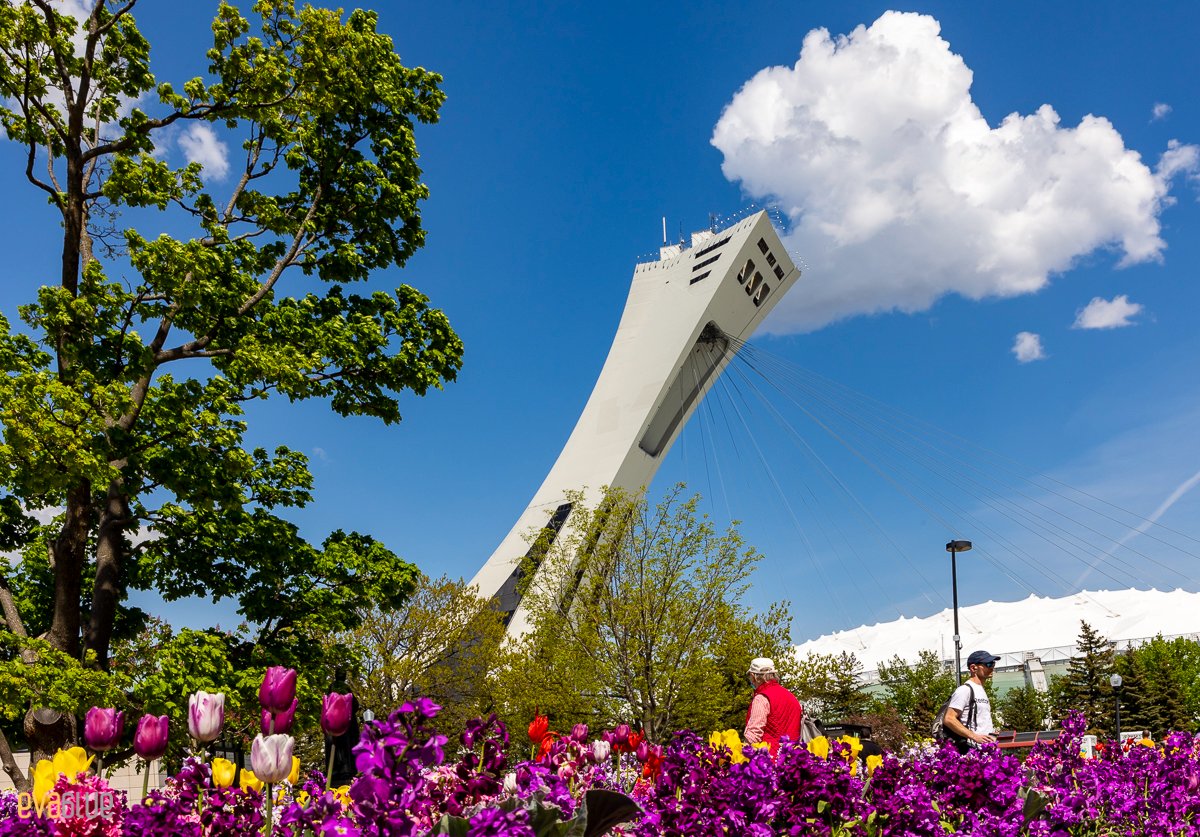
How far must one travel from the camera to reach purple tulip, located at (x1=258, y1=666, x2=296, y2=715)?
7.38 ft

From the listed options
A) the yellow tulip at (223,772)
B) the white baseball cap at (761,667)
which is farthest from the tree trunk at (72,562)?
the yellow tulip at (223,772)

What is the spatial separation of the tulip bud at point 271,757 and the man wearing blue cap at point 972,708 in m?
5.00

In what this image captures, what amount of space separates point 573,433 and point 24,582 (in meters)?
33.0

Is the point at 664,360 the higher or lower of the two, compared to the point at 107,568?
higher

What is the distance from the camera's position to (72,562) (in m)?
11.9

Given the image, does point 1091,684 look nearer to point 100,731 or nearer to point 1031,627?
point 1031,627

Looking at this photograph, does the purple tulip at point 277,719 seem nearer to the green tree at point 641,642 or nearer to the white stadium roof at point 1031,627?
the green tree at point 641,642

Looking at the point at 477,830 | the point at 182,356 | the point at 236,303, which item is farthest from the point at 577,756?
the point at 182,356

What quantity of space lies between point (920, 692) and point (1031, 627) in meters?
49.9

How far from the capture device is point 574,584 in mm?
26109

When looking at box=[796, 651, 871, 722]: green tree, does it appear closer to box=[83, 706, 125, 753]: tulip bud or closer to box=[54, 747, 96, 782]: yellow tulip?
box=[83, 706, 125, 753]: tulip bud

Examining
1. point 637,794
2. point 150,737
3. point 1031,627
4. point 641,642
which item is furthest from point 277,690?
point 1031,627

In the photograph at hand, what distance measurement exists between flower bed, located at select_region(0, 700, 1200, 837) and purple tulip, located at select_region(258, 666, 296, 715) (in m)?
0.20

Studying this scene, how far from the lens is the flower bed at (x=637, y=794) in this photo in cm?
176
